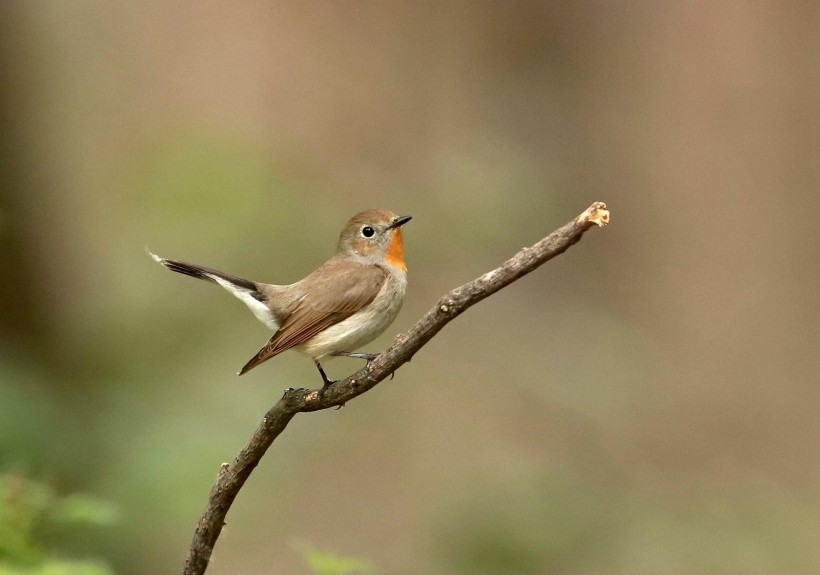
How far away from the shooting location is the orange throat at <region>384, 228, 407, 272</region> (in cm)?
445

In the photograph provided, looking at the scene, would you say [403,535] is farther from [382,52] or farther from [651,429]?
[382,52]

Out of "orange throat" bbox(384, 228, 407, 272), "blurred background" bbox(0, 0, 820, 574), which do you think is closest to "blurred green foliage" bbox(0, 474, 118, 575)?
"blurred background" bbox(0, 0, 820, 574)

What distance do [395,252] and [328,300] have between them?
600mm

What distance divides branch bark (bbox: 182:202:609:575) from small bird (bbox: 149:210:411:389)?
915 mm

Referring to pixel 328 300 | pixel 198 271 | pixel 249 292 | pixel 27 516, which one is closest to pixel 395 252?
pixel 328 300

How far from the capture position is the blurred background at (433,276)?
5.38 m

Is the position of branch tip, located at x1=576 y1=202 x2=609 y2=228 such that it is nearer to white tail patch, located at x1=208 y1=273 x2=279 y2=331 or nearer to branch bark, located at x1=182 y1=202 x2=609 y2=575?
branch bark, located at x1=182 y1=202 x2=609 y2=575

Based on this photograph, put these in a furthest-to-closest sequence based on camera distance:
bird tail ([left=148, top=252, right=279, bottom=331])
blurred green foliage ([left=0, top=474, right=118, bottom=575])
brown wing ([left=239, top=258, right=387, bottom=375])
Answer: bird tail ([left=148, top=252, right=279, bottom=331])
brown wing ([left=239, top=258, right=387, bottom=375])
blurred green foliage ([left=0, top=474, right=118, bottom=575])

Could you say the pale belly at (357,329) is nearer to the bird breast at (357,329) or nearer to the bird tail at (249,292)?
the bird breast at (357,329)

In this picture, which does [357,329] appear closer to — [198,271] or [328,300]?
[328,300]

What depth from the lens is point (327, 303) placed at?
4.02 metres

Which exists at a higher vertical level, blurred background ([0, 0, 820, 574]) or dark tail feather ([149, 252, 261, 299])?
blurred background ([0, 0, 820, 574])

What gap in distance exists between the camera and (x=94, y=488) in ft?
16.2

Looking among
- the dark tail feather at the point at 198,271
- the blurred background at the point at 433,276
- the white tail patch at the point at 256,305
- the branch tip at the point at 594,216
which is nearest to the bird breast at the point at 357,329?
the white tail patch at the point at 256,305
